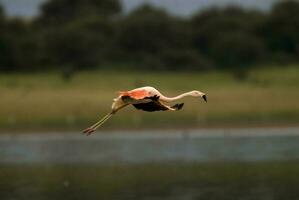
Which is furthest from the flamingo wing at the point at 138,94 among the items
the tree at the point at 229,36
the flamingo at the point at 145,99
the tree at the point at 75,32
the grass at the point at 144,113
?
the tree at the point at 75,32

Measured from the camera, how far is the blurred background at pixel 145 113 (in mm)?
25547

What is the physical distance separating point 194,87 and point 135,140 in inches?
463

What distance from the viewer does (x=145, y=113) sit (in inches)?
1720

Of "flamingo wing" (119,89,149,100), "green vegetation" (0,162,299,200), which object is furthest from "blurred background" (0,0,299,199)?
"flamingo wing" (119,89,149,100)

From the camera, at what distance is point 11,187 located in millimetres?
23922

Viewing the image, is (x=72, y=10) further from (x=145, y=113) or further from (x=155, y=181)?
(x=155, y=181)

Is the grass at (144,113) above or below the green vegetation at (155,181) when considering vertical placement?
above

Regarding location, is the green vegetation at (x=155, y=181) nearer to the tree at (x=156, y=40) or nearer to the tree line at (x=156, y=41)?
the tree line at (x=156, y=41)

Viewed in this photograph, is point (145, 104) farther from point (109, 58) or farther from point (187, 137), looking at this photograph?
point (109, 58)

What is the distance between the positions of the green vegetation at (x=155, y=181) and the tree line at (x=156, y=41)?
93.8 feet

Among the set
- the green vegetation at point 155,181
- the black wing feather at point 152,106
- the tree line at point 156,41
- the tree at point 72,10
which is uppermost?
the tree at point 72,10

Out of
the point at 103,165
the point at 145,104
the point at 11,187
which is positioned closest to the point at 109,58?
the point at 103,165

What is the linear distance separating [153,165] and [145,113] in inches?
564

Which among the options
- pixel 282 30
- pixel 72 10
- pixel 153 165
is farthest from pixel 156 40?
pixel 153 165
